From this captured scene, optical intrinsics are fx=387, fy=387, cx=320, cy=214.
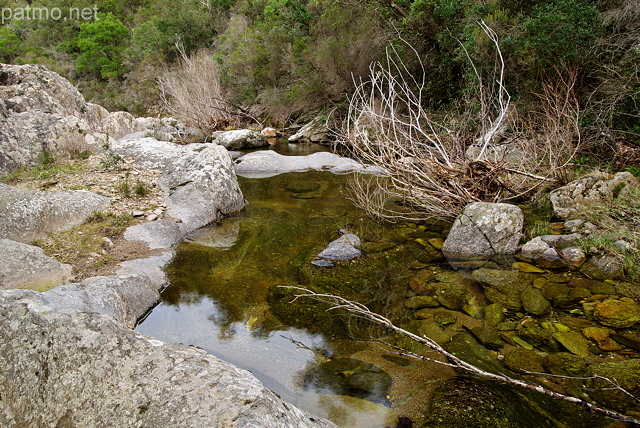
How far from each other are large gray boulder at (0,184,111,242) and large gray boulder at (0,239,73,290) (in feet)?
2.67

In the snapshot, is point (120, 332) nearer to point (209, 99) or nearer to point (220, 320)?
point (220, 320)

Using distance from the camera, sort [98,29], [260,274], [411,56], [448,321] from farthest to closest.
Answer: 1. [98,29]
2. [411,56]
3. [260,274]
4. [448,321]

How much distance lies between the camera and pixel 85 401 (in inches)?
67.1

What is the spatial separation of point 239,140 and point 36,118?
7.59m

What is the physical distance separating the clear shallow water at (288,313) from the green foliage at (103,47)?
122 ft

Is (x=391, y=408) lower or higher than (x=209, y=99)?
higher

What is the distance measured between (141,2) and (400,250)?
4973 centimetres

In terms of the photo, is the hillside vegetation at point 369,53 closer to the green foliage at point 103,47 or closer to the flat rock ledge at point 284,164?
the green foliage at point 103,47

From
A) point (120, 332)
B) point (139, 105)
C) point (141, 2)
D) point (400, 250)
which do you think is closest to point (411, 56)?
point (400, 250)

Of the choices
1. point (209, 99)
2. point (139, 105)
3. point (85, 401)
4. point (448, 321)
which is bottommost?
point (139, 105)

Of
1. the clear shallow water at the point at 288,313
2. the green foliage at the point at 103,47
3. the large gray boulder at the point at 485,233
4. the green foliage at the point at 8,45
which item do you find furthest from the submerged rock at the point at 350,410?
the green foliage at the point at 8,45

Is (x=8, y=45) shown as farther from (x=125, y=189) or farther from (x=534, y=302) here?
(x=534, y=302)

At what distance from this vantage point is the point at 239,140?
570 inches

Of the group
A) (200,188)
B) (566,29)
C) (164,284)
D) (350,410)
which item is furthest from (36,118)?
(566,29)
